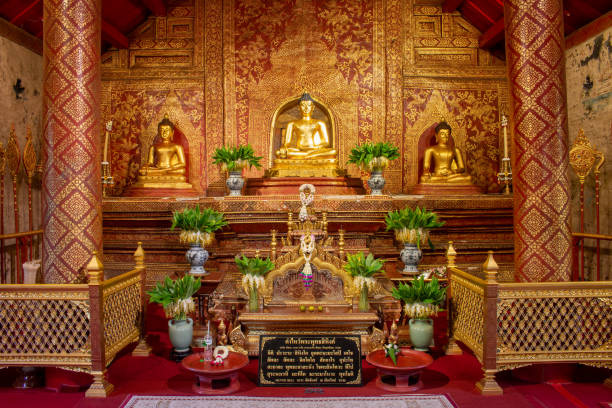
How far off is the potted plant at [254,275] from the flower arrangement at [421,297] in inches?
48.9

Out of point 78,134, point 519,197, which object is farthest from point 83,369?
point 519,197

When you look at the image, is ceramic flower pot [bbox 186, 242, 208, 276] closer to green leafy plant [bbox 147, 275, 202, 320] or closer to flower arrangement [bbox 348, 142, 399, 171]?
green leafy plant [bbox 147, 275, 202, 320]

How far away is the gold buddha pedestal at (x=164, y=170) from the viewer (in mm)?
8906

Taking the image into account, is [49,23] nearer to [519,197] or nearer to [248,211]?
[248,211]

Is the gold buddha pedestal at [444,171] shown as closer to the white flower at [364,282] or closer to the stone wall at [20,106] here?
the white flower at [364,282]

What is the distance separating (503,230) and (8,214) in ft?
24.0

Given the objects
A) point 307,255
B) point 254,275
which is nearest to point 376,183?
point 307,255

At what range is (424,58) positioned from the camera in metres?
10.1

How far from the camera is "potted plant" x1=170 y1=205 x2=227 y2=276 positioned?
6281 mm

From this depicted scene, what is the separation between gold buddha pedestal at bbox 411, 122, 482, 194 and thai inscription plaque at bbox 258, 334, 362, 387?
5.33 meters

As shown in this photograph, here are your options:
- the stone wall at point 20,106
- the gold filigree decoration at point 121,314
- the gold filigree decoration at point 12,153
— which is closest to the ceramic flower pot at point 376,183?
the gold filigree decoration at point 121,314

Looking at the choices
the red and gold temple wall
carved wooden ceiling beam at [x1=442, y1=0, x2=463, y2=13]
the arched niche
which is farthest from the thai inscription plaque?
carved wooden ceiling beam at [x1=442, y1=0, x2=463, y2=13]

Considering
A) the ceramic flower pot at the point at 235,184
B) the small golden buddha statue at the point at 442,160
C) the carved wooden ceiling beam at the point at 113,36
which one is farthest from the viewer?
the small golden buddha statue at the point at 442,160

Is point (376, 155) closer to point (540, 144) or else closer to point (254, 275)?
point (540, 144)
